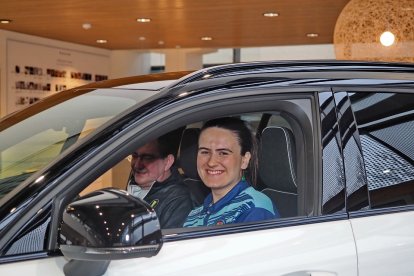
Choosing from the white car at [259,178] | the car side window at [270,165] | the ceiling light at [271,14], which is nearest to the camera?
the white car at [259,178]

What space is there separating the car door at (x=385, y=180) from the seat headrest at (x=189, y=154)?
1.54 feet

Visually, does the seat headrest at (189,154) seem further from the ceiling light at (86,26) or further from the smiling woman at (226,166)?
the ceiling light at (86,26)

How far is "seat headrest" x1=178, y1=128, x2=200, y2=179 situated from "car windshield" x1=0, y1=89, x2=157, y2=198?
241 mm

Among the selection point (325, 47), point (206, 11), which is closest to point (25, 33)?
point (206, 11)

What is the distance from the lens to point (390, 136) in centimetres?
224

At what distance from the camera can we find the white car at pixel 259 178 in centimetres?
163

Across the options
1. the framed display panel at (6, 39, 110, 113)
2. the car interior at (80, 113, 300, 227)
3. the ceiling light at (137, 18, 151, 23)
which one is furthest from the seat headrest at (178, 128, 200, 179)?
the framed display panel at (6, 39, 110, 113)

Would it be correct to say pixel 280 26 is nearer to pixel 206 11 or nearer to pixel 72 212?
pixel 206 11

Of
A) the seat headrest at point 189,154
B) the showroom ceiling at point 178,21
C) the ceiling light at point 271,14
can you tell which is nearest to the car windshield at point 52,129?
the seat headrest at point 189,154

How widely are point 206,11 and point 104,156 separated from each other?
28.6ft

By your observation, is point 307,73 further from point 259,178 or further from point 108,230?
point 108,230

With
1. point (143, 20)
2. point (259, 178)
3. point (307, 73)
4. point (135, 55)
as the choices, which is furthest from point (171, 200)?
point (135, 55)

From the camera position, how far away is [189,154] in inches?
90.9

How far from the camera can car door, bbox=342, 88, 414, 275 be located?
6.63 feet
